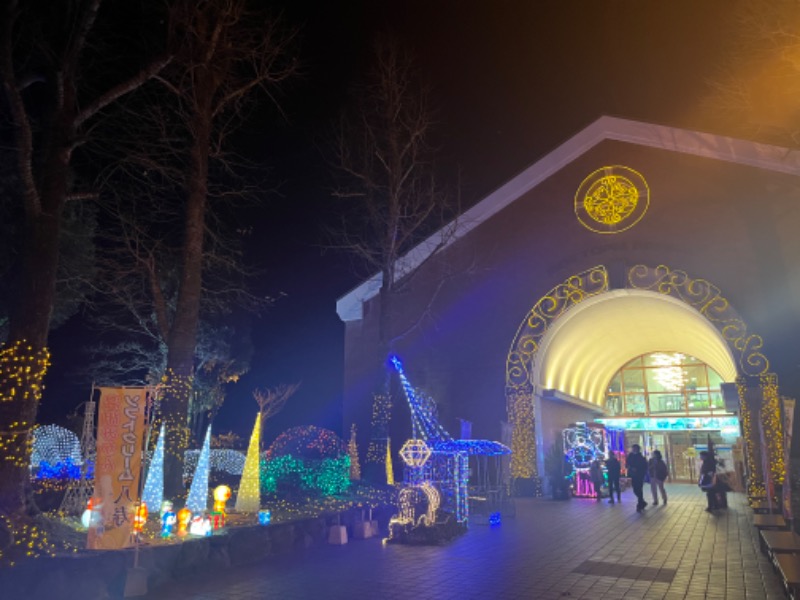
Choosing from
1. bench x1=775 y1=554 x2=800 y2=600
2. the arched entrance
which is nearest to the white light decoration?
the arched entrance

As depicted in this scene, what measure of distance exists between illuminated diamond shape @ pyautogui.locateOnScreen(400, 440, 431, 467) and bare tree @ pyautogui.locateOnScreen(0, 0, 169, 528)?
20.8 ft

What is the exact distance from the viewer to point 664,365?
92.9 feet

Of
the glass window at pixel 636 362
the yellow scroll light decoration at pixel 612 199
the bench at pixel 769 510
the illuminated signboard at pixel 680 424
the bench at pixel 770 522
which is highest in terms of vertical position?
the yellow scroll light decoration at pixel 612 199

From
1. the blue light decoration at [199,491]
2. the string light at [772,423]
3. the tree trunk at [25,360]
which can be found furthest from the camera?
the string light at [772,423]

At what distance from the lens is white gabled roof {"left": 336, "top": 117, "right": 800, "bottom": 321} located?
16812 millimetres

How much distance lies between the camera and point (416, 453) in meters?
11.7

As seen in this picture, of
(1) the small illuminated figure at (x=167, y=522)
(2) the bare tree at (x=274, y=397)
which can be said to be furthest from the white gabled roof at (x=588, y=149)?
(2) the bare tree at (x=274, y=397)

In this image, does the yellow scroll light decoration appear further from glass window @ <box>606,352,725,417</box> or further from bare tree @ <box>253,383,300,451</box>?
bare tree @ <box>253,383,300,451</box>

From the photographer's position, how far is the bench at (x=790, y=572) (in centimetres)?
576

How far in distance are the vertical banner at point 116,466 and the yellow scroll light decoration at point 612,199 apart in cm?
1484

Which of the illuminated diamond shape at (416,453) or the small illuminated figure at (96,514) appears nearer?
the small illuminated figure at (96,514)

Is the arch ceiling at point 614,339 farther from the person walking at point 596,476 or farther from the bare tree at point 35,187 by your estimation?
the bare tree at point 35,187

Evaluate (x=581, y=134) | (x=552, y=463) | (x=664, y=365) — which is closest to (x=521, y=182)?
(x=581, y=134)

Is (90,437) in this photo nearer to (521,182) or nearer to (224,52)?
(224,52)
